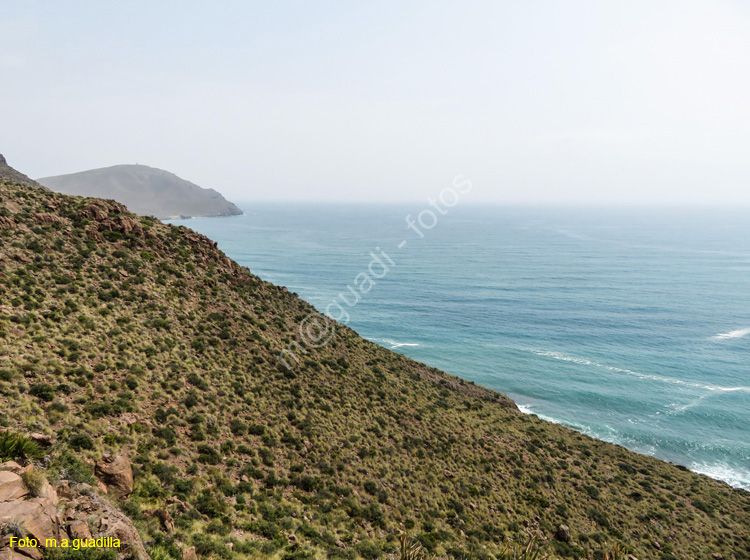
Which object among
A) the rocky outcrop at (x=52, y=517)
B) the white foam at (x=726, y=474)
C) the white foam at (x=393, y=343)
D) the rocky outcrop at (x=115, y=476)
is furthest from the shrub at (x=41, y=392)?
the white foam at (x=726, y=474)

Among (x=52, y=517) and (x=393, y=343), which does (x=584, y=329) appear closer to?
(x=393, y=343)

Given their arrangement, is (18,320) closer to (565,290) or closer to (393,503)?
(393,503)

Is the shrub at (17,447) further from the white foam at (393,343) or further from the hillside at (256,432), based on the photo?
the white foam at (393,343)

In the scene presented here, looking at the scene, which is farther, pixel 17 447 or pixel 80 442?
pixel 80 442

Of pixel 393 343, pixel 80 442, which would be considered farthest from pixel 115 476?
pixel 393 343

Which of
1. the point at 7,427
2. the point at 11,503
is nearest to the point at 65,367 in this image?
the point at 7,427
